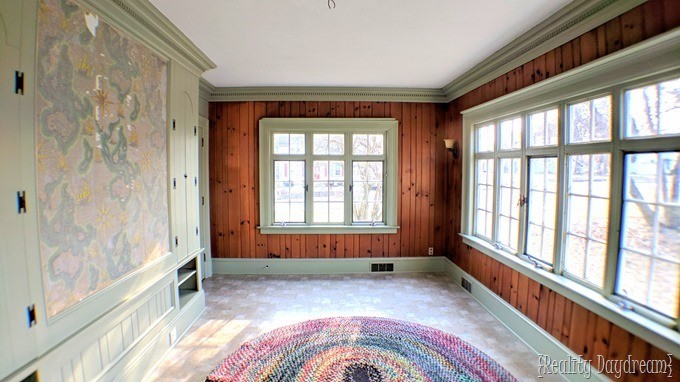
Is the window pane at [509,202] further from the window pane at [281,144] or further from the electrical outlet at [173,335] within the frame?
the electrical outlet at [173,335]

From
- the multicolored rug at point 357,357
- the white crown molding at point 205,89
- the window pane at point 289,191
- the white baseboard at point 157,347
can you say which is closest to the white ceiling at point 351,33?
the white crown molding at point 205,89

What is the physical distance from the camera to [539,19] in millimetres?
2221

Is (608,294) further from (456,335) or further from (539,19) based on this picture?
(539,19)

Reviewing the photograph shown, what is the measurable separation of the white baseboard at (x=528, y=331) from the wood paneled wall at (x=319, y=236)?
1097 millimetres

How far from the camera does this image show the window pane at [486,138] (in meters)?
3.34

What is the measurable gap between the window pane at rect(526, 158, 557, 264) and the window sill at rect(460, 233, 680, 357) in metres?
0.17

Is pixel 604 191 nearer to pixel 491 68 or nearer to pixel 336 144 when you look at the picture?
pixel 491 68

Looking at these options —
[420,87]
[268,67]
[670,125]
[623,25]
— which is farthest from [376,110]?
[670,125]

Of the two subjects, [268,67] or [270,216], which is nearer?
[268,67]

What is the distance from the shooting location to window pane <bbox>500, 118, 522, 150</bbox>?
113 inches

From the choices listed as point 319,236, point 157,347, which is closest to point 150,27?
point 157,347

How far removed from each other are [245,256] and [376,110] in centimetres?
298

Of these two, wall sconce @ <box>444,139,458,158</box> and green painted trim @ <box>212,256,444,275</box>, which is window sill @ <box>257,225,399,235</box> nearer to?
green painted trim @ <box>212,256,444,275</box>

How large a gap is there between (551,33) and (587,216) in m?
1.47
